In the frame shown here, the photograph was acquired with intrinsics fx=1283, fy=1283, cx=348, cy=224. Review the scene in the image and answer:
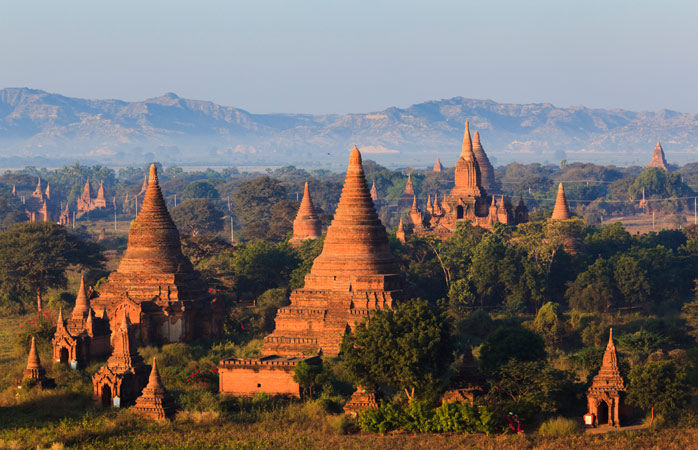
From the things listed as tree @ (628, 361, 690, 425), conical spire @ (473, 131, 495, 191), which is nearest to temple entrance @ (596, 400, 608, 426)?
tree @ (628, 361, 690, 425)

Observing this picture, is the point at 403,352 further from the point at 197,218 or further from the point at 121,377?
the point at 197,218

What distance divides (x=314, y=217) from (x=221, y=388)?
46468mm

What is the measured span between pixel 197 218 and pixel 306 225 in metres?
47.4

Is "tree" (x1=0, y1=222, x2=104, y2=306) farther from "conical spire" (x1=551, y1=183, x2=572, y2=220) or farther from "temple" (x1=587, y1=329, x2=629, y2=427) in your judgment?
"temple" (x1=587, y1=329, x2=629, y2=427)

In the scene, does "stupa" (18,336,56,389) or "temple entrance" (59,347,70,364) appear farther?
"temple entrance" (59,347,70,364)

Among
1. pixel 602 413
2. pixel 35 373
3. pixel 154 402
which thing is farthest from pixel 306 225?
pixel 602 413

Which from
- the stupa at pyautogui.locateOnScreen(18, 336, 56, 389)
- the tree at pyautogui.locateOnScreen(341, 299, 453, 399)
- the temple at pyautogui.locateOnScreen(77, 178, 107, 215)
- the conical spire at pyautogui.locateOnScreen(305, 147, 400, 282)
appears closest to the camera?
the tree at pyautogui.locateOnScreen(341, 299, 453, 399)

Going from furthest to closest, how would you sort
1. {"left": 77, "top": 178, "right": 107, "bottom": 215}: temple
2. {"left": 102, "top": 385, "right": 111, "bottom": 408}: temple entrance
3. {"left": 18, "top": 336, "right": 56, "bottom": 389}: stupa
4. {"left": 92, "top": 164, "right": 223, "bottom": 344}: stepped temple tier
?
{"left": 77, "top": 178, "right": 107, "bottom": 215}: temple, {"left": 92, "top": 164, "right": 223, "bottom": 344}: stepped temple tier, {"left": 18, "top": 336, "right": 56, "bottom": 389}: stupa, {"left": 102, "top": 385, "right": 111, "bottom": 408}: temple entrance

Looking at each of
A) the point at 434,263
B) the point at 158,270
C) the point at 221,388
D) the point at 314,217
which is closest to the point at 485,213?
the point at 314,217

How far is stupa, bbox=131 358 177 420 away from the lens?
45031 mm

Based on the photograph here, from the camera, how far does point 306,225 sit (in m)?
94.2

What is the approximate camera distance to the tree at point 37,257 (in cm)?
7644

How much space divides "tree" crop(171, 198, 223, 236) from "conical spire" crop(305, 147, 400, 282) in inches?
3038

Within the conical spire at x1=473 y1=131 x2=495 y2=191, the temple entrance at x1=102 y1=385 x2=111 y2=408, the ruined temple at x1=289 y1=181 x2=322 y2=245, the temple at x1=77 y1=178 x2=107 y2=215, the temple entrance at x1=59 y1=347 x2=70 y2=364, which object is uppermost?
the conical spire at x1=473 y1=131 x2=495 y2=191
